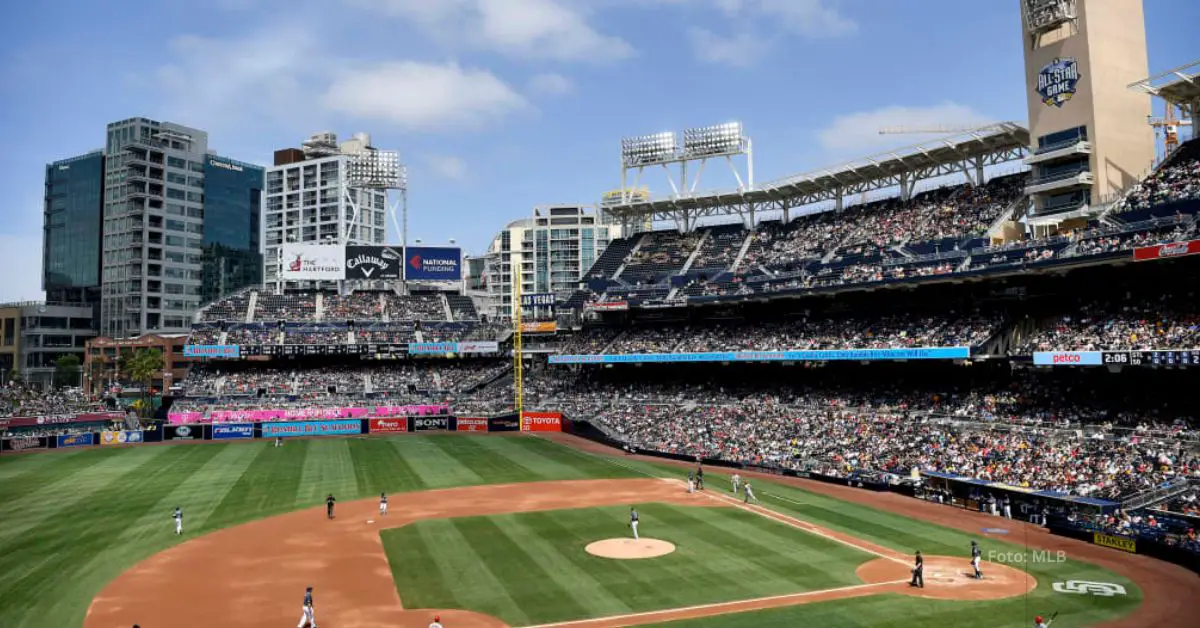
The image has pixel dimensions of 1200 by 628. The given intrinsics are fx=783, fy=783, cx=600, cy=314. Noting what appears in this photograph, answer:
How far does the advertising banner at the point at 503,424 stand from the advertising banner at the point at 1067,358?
43311 millimetres

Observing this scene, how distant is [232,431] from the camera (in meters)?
66.8

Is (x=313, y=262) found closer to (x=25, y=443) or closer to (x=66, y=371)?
(x=25, y=443)

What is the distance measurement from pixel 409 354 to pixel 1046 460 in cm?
6262

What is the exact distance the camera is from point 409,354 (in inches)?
3282

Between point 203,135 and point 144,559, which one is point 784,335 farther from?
point 203,135

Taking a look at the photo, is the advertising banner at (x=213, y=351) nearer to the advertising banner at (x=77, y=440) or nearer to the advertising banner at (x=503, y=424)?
the advertising banner at (x=77, y=440)

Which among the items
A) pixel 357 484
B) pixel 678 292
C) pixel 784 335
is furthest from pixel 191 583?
pixel 678 292

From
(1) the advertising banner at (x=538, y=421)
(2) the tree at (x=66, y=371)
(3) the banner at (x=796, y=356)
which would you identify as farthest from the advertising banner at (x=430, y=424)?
(2) the tree at (x=66, y=371)

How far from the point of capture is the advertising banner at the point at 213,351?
75062mm

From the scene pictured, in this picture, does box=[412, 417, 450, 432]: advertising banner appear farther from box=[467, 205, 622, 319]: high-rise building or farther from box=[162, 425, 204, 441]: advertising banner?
box=[467, 205, 622, 319]: high-rise building

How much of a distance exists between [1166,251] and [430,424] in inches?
2197

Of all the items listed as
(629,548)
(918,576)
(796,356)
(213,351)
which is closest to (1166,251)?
(918,576)

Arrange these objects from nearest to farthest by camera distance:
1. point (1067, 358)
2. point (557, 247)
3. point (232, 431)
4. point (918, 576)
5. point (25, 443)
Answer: point (918, 576) < point (1067, 358) < point (25, 443) < point (232, 431) < point (557, 247)

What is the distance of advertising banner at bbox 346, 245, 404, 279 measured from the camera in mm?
86125
